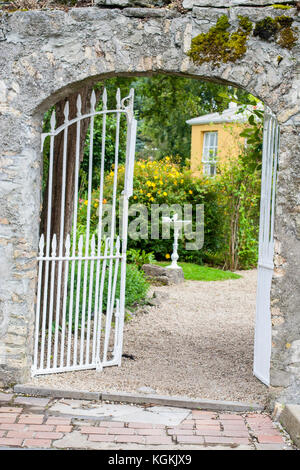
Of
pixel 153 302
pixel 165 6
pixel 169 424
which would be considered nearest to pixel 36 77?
pixel 165 6

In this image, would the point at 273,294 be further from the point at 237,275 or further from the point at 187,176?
the point at 187,176

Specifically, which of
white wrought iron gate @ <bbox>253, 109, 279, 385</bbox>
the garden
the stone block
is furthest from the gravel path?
the stone block

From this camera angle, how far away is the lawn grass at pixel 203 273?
1147cm

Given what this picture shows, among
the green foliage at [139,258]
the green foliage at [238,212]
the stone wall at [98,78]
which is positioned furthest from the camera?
the green foliage at [238,212]

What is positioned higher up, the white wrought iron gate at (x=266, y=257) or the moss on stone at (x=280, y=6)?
the moss on stone at (x=280, y=6)

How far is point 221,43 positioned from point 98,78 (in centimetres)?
104

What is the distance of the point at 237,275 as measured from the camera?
473 inches

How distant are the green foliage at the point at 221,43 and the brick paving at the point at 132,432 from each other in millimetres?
2736

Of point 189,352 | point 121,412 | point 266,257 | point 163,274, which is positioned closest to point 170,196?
point 163,274

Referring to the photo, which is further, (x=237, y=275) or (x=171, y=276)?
(x=237, y=275)

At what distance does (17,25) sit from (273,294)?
2.97 metres

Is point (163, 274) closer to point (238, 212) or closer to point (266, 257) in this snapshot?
point (238, 212)

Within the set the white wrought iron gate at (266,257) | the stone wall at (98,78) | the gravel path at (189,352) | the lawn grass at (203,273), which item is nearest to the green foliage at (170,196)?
the lawn grass at (203,273)

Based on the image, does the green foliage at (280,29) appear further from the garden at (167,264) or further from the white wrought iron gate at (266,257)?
the garden at (167,264)
